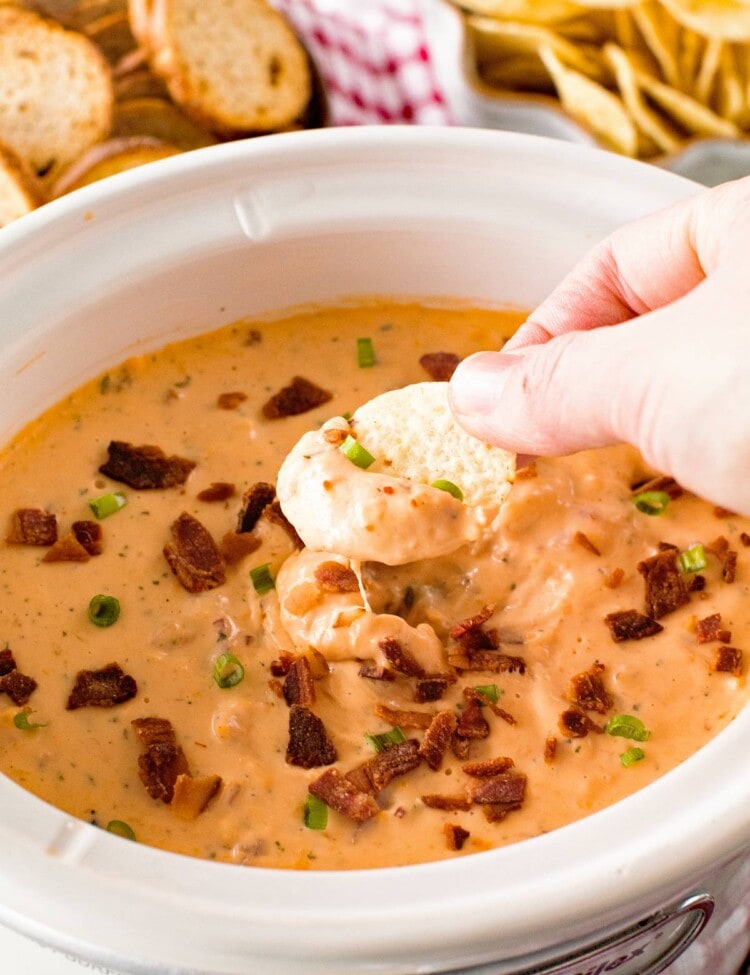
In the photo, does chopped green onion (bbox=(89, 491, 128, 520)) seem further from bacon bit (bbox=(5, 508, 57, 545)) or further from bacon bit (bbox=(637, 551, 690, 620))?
bacon bit (bbox=(637, 551, 690, 620))

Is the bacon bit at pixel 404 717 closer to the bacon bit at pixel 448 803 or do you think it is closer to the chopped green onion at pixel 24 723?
the bacon bit at pixel 448 803

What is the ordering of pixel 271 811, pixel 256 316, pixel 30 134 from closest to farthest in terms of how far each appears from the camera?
1. pixel 271 811
2. pixel 256 316
3. pixel 30 134

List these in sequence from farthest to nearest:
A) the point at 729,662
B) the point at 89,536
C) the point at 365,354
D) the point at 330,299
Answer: the point at 330,299
the point at 365,354
the point at 89,536
the point at 729,662

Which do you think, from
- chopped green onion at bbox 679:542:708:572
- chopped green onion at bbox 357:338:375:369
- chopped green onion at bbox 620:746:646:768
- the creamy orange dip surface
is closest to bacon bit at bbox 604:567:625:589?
the creamy orange dip surface

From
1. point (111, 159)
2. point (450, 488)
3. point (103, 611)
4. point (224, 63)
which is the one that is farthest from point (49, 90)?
point (450, 488)

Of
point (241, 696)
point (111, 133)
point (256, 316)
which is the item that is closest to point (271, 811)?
point (241, 696)

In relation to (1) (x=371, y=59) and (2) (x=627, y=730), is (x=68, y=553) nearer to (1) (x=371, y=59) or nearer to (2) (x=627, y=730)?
(2) (x=627, y=730)

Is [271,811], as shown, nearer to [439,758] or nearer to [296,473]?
[439,758]
